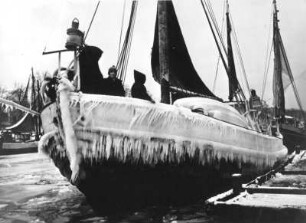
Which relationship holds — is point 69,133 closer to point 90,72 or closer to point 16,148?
point 90,72

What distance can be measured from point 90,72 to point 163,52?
186cm

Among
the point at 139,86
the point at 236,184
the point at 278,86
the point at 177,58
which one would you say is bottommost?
the point at 236,184

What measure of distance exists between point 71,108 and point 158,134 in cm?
127

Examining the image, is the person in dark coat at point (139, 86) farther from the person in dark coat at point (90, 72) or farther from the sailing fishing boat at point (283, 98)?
the sailing fishing boat at point (283, 98)

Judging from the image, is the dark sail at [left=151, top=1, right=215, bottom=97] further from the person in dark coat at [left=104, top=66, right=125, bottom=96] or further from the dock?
the dock

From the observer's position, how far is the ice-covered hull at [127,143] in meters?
4.82

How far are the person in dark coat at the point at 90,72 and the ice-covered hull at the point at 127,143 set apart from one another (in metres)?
0.70

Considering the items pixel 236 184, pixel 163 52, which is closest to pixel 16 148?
pixel 163 52

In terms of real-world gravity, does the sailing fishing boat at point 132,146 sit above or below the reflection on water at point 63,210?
above

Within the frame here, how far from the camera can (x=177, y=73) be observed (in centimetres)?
771

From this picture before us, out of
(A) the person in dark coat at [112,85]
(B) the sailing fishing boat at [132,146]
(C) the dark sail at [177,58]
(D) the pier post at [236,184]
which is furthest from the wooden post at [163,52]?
(D) the pier post at [236,184]

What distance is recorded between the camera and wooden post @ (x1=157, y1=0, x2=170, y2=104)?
7.00 metres

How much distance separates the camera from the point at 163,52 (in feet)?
23.4

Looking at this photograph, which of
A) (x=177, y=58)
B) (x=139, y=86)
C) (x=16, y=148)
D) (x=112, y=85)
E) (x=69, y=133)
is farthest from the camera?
(x=16, y=148)
